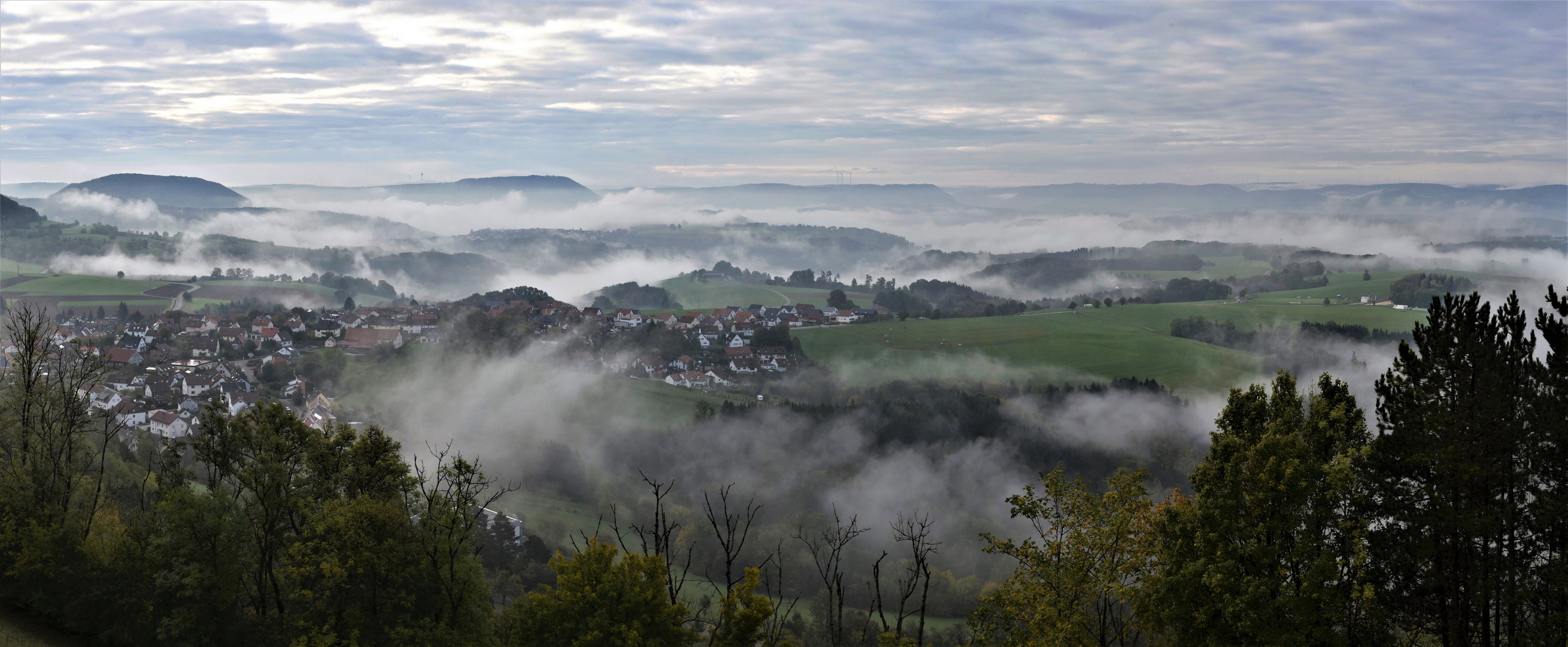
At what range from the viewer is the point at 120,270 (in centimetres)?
14600

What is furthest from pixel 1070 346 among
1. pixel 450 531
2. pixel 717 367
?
pixel 450 531

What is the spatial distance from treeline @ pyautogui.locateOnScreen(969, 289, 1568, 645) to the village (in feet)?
181

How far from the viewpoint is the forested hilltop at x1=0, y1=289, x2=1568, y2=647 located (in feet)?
47.3

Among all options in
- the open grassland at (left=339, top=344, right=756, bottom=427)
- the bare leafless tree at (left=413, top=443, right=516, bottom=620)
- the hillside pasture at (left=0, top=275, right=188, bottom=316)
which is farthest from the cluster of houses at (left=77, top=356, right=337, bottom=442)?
the hillside pasture at (left=0, top=275, right=188, bottom=316)

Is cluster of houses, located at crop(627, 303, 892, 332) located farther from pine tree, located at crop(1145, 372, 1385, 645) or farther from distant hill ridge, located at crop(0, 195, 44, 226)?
distant hill ridge, located at crop(0, 195, 44, 226)

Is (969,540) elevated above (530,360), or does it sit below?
below

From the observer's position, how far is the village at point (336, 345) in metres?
67.2

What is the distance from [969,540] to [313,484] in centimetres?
4529

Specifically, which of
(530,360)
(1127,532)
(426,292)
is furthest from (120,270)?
(1127,532)

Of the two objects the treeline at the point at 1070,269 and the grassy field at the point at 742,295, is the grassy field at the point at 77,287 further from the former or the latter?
the treeline at the point at 1070,269

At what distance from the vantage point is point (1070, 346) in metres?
99.6

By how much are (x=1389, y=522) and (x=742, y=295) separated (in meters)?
153

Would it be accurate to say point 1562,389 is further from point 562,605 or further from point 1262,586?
point 562,605

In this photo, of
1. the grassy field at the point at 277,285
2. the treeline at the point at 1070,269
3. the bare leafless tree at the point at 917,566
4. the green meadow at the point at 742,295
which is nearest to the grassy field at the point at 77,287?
the grassy field at the point at 277,285
